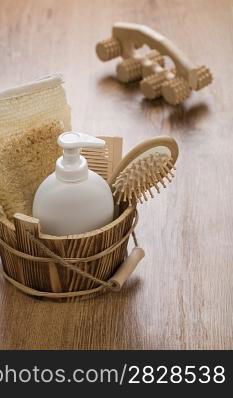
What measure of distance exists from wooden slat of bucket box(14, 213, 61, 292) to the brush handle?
0.08 m

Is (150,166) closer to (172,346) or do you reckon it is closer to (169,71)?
(172,346)

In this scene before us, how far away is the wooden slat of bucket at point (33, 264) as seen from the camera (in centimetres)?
95

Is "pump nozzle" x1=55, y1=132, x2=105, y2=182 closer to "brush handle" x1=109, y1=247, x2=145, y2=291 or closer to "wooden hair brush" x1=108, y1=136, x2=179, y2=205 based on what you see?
"wooden hair brush" x1=108, y1=136, x2=179, y2=205

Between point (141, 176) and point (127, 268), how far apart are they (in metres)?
0.14

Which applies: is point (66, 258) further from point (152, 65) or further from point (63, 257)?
point (152, 65)

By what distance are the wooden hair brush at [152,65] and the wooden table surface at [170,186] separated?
3cm

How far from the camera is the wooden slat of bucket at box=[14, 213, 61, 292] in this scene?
95 centimetres

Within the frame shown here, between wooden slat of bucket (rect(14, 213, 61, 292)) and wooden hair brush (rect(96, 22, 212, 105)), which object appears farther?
wooden hair brush (rect(96, 22, 212, 105))

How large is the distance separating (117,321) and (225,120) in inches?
23.0

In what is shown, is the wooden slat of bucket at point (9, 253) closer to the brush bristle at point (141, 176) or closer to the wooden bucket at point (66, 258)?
the wooden bucket at point (66, 258)

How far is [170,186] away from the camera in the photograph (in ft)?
4.22

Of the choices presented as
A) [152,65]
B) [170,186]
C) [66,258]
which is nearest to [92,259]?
[66,258]

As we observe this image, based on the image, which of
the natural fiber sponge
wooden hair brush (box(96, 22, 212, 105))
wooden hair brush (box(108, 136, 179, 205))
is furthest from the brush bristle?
wooden hair brush (box(96, 22, 212, 105))

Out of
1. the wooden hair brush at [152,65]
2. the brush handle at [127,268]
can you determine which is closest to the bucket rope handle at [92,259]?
the brush handle at [127,268]
